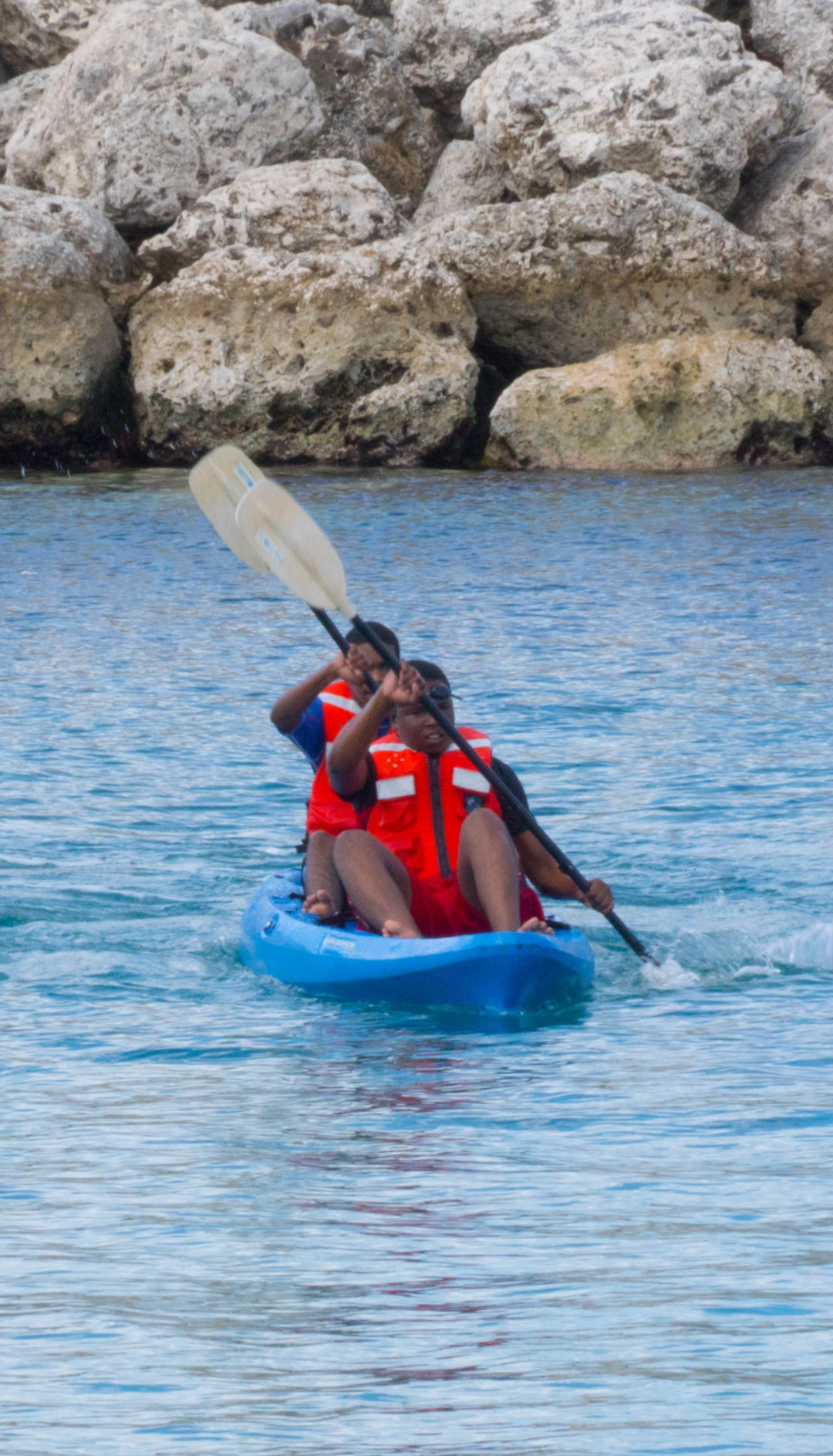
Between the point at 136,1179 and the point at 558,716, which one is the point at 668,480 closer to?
the point at 558,716

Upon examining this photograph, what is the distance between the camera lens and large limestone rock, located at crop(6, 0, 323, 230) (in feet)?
68.4

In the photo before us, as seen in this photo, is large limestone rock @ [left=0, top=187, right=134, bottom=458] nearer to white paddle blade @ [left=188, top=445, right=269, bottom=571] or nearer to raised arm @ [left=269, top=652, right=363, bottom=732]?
white paddle blade @ [left=188, top=445, right=269, bottom=571]

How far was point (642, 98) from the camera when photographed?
66.6 ft

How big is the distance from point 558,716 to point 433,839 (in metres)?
3.84

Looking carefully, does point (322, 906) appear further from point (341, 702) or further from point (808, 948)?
point (808, 948)

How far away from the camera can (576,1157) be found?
386 cm

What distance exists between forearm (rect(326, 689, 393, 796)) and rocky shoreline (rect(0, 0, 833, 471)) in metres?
14.9

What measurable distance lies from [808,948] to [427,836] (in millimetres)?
1241

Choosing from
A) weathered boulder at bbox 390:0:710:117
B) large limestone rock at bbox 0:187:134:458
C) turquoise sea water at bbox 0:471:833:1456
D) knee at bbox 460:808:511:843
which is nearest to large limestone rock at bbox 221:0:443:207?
weathered boulder at bbox 390:0:710:117

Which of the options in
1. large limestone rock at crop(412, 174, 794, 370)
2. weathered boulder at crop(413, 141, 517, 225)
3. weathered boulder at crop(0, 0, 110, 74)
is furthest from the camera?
weathered boulder at crop(0, 0, 110, 74)

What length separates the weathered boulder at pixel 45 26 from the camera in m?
23.4

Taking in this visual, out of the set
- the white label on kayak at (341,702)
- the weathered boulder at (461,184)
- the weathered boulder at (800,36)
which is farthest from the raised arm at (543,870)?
the weathered boulder at (800,36)

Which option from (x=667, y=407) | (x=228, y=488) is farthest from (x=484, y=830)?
(x=667, y=407)

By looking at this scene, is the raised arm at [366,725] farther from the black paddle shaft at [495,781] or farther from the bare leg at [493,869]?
the bare leg at [493,869]
